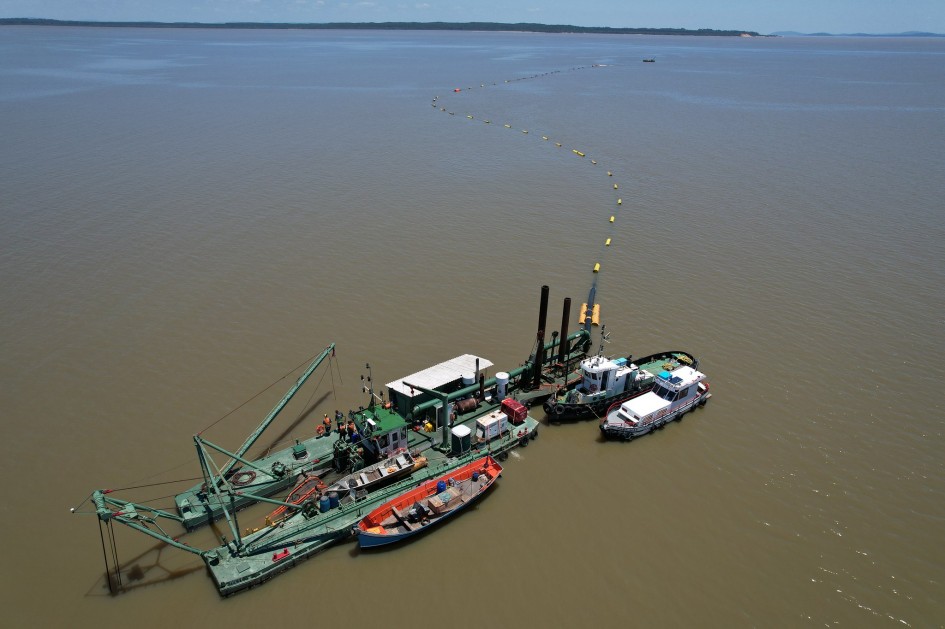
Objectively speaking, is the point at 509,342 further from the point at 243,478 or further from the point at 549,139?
the point at 549,139

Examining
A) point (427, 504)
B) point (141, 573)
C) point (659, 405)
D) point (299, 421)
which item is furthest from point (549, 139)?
point (141, 573)

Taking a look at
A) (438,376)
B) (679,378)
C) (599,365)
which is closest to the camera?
Result: (438,376)

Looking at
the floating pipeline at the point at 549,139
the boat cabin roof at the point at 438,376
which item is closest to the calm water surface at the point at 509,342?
the floating pipeline at the point at 549,139

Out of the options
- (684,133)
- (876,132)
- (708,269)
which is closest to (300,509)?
(708,269)

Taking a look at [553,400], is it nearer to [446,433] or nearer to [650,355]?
[446,433]

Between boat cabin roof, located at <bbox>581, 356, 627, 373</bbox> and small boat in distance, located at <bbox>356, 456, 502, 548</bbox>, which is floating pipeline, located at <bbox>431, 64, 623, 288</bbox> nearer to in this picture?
boat cabin roof, located at <bbox>581, 356, 627, 373</bbox>
